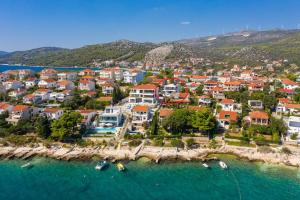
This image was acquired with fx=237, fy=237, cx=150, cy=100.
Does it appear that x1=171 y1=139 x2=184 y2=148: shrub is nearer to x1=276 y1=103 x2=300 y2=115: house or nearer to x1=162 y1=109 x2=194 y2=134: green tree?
x1=162 y1=109 x2=194 y2=134: green tree

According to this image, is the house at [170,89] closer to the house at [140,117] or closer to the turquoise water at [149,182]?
the house at [140,117]

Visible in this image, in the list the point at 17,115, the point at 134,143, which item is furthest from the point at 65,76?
the point at 134,143

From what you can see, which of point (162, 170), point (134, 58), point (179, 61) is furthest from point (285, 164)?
point (134, 58)

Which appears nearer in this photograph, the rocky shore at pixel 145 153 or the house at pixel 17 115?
the rocky shore at pixel 145 153

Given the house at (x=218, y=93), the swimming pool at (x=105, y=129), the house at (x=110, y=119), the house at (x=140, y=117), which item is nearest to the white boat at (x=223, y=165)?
the house at (x=140, y=117)

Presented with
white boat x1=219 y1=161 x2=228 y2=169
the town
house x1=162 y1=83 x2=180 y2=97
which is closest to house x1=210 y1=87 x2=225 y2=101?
the town
